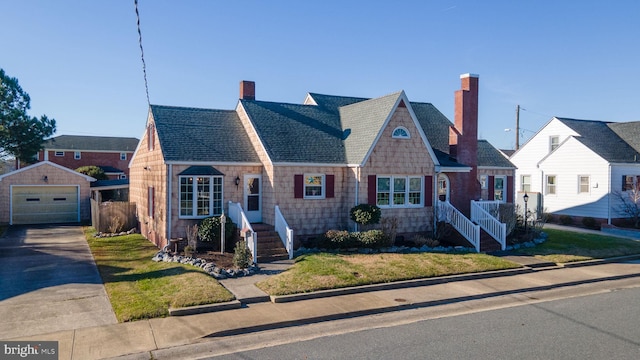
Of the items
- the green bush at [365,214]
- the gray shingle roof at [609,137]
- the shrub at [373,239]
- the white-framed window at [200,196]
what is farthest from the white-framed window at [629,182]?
the white-framed window at [200,196]

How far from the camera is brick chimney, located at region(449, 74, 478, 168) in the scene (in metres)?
22.0

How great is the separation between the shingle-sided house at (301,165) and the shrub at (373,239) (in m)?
1.43

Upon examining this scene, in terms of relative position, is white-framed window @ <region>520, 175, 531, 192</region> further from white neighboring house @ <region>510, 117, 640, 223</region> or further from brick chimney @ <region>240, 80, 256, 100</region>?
brick chimney @ <region>240, 80, 256, 100</region>

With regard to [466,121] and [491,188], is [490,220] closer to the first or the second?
[466,121]

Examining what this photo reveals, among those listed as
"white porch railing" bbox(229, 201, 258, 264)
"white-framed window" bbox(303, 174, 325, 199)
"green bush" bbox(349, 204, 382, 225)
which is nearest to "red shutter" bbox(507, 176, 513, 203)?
"green bush" bbox(349, 204, 382, 225)

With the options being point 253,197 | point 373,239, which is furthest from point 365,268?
point 253,197

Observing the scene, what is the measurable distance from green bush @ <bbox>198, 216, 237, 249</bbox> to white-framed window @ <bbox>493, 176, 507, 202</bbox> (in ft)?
54.6

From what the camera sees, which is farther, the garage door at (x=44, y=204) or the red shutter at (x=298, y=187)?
the garage door at (x=44, y=204)

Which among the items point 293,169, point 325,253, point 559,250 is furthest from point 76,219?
point 559,250

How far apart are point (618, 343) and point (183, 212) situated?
1468 cm

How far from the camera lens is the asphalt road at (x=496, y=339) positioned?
26.5 feet

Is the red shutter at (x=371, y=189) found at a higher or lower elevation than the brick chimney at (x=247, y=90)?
lower

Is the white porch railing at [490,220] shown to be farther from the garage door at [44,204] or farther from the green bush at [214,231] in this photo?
the garage door at [44,204]

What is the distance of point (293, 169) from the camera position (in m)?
18.7
